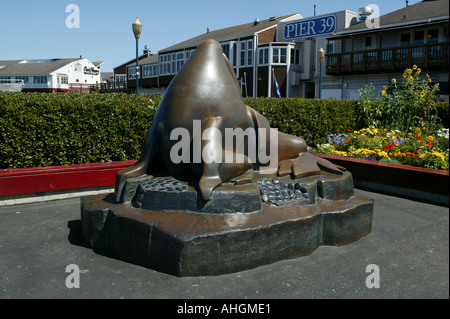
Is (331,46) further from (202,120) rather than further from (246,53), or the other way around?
(202,120)

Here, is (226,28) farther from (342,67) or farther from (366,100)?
(366,100)

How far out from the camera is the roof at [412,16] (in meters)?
23.2

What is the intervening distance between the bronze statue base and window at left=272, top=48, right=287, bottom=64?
95.4 ft

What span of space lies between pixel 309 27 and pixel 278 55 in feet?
11.0

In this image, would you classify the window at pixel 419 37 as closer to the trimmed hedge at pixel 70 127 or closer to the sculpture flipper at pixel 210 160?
the trimmed hedge at pixel 70 127

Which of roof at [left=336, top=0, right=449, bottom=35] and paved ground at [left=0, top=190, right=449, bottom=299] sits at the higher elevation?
roof at [left=336, top=0, right=449, bottom=35]

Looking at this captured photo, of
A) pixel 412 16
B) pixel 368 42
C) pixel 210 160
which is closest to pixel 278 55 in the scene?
pixel 368 42

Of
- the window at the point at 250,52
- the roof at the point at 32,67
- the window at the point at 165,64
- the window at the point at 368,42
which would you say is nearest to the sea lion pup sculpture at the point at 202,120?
the window at the point at 368,42

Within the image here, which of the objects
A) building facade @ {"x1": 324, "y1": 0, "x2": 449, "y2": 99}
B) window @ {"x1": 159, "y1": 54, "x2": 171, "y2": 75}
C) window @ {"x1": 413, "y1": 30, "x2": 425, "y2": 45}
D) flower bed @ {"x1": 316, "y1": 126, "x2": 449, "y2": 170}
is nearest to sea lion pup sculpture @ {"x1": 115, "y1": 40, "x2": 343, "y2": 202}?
flower bed @ {"x1": 316, "y1": 126, "x2": 449, "y2": 170}

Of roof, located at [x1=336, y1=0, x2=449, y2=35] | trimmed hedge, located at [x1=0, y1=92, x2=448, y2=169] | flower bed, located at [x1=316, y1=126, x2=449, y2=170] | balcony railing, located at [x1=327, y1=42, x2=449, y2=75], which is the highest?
roof, located at [x1=336, y1=0, x2=449, y2=35]

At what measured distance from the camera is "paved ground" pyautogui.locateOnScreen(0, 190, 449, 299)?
361 centimetres

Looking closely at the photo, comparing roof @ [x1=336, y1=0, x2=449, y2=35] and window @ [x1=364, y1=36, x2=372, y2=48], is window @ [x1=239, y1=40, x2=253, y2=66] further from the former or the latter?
window @ [x1=364, y1=36, x2=372, y2=48]

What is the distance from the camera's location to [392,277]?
3.94 meters

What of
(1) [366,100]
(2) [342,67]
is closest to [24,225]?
(1) [366,100]
